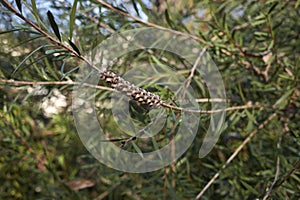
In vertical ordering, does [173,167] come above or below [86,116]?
below

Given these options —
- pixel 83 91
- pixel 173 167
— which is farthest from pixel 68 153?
pixel 83 91

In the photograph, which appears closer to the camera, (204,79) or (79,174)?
(204,79)

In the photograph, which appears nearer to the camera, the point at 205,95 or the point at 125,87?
the point at 125,87

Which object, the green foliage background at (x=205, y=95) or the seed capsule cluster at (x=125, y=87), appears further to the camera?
the green foliage background at (x=205, y=95)

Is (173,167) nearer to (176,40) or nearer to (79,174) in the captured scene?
(176,40)

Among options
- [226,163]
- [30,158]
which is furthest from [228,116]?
[30,158]

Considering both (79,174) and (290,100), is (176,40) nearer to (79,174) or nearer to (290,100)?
(290,100)

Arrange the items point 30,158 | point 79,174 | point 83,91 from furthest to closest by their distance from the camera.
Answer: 1. point 79,174
2. point 30,158
3. point 83,91

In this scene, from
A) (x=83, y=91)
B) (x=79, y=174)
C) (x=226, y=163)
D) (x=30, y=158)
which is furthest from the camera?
(x=79, y=174)

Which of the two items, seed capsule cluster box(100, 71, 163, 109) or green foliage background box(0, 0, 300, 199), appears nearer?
seed capsule cluster box(100, 71, 163, 109)
